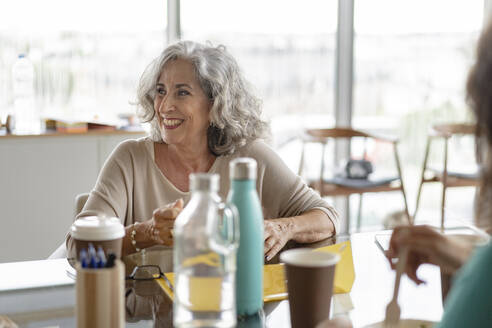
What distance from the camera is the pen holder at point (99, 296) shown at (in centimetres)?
95

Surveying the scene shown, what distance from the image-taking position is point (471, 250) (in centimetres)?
113

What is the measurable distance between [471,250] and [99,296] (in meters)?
0.63

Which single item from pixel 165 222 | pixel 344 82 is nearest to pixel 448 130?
pixel 344 82

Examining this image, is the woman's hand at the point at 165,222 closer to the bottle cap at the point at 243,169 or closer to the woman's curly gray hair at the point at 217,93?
the bottle cap at the point at 243,169

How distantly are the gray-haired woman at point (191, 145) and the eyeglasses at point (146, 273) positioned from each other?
41 cm

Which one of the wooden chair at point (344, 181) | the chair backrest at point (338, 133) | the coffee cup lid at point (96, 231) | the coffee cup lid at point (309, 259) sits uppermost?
the coffee cup lid at point (96, 231)

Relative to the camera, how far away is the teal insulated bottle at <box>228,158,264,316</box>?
112 centimetres

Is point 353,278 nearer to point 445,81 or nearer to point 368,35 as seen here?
point 368,35

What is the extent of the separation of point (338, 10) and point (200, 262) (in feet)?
11.4

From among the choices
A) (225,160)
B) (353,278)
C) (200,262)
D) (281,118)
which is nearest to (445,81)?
(281,118)

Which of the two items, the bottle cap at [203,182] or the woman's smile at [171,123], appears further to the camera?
the woman's smile at [171,123]

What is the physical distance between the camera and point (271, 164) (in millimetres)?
2043

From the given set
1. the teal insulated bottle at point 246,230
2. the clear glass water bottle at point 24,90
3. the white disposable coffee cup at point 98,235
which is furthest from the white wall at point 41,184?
the teal insulated bottle at point 246,230

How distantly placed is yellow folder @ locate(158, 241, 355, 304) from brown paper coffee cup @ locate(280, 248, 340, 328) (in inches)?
5.4
